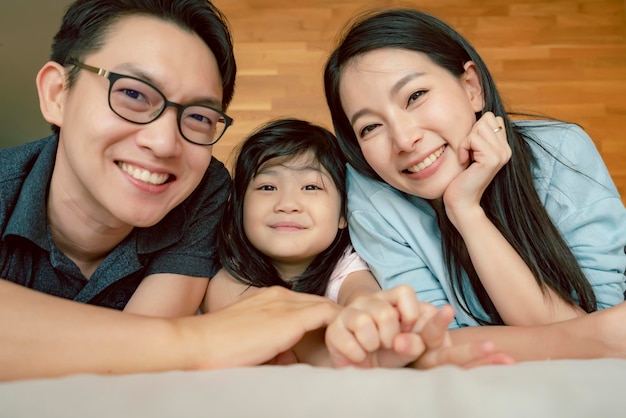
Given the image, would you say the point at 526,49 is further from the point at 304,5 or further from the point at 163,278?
the point at 163,278

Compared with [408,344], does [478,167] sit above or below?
above

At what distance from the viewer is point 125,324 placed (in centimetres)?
69

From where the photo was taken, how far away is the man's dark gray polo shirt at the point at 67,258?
1.03 m

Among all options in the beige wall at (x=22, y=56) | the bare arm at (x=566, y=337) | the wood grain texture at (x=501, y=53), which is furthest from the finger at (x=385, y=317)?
the wood grain texture at (x=501, y=53)

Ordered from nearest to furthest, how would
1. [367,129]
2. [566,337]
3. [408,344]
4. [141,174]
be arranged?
[408,344]
[566,337]
[141,174]
[367,129]

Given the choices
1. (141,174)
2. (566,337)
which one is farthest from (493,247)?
(141,174)

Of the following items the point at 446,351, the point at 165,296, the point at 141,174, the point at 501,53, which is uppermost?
the point at 501,53

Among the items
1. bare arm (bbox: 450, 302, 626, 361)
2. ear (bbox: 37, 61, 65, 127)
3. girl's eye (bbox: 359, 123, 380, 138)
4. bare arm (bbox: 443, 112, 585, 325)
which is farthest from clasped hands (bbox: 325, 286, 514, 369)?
ear (bbox: 37, 61, 65, 127)

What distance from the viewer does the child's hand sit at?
26.0 inches

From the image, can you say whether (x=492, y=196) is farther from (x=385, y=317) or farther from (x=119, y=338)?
(x=119, y=338)

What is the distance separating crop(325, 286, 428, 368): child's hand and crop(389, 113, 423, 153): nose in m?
0.47

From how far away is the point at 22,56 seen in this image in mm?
1997

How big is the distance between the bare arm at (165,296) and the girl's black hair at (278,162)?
151 millimetres

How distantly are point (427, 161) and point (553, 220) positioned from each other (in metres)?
0.31
